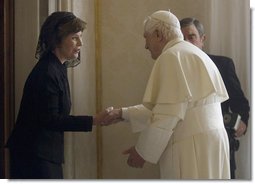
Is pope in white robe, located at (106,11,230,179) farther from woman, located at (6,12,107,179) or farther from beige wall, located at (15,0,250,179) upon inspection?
woman, located at (6,12,107,179)

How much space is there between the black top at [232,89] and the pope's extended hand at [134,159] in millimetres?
304

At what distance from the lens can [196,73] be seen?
1.36 m

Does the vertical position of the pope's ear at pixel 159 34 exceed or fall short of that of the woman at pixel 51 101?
it exceeds it

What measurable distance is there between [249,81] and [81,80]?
534mm

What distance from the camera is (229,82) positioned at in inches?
54.7

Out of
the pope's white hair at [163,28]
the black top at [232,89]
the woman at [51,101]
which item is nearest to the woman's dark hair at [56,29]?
the woman at [51,101]

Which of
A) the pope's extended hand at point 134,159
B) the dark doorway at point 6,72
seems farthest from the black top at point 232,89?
the dark doorway at point 6,72

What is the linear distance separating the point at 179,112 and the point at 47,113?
411 millimetres

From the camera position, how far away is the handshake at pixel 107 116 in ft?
4.55

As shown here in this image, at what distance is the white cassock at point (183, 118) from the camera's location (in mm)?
1345

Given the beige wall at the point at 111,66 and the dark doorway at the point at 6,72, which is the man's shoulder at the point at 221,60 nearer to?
the beige wall at the point at 111,66

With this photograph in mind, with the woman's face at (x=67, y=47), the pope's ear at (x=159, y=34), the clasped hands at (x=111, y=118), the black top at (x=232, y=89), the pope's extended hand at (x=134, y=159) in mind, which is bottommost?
the pope's extended hand at (x=134, y=159)

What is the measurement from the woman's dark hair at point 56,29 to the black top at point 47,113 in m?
0.03

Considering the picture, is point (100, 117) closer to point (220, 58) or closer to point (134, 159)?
point (134, 159)
